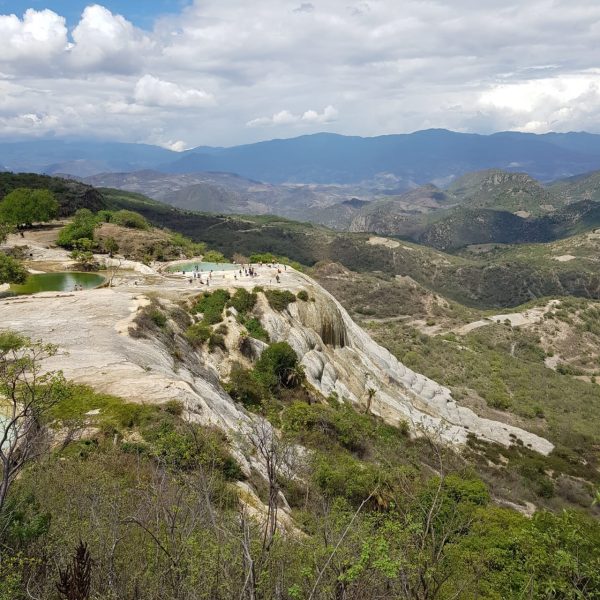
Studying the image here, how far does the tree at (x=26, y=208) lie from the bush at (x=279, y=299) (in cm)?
4708

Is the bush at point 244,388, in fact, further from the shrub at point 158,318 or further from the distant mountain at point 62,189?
the distant mountain at point 62,189

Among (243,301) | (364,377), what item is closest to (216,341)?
(243,301)

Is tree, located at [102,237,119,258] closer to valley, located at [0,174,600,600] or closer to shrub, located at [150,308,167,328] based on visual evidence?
valley, located at [0,174,600,600]

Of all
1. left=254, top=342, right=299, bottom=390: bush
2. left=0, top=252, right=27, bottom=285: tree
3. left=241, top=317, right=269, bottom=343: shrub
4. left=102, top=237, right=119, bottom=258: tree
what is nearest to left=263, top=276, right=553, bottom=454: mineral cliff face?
left=241, top=317, right=269, bottom=343: shrub

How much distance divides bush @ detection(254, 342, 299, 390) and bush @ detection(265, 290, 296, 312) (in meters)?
6.04

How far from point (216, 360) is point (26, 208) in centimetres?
5501

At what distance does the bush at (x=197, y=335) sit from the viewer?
3203cm

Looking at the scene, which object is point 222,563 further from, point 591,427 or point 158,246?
point 591,427

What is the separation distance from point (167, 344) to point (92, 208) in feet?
301

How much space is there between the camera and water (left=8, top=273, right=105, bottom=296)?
4085cm

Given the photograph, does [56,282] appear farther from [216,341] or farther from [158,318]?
[216,341]

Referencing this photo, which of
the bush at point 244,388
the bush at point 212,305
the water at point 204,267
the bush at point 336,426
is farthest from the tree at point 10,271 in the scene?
the bush at point 336,426

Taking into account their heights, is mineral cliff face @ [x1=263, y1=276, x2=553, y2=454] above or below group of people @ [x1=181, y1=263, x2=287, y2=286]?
below

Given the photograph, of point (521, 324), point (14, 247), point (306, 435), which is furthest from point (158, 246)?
point (521, 324)
